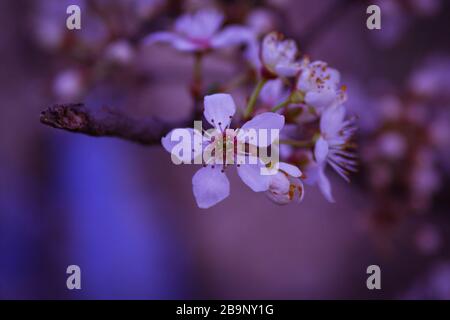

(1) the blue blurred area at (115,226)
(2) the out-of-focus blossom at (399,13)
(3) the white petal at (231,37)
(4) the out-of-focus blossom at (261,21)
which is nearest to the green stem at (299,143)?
(3) the white petal at (231,37)

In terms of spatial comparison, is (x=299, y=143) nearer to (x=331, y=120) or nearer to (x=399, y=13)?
(x=331, y=120)

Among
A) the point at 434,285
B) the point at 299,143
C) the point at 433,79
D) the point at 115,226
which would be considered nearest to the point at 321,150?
the point at 299,143

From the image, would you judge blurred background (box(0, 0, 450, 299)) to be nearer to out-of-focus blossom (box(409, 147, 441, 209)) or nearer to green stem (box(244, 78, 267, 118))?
out-of-focus blossom (box(409, 147, 441, 209))

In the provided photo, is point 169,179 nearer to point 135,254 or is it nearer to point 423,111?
point 135,254

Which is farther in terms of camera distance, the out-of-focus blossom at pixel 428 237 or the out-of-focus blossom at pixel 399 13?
the out-of-focus blossom at pixel 428 237

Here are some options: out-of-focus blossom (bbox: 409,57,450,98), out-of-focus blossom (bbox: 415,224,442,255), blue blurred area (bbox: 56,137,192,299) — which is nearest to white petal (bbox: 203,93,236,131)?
out-of-focus blossom (bbox: 409,57,450,98)

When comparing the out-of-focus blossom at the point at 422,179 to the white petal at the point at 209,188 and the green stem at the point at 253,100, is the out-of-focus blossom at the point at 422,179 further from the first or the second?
the white petal at the point at 209,188
